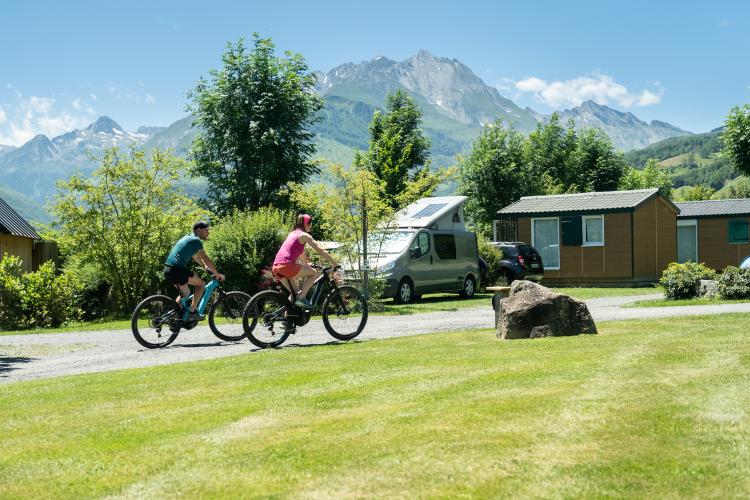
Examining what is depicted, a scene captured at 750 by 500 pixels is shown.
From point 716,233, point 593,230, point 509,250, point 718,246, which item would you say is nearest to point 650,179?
point 716,233

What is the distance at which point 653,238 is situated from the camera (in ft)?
105

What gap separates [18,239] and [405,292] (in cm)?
1263

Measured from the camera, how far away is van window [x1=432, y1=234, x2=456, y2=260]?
23.2 metres

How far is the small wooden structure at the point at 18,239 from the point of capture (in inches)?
1006

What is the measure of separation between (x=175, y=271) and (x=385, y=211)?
29.9 ft

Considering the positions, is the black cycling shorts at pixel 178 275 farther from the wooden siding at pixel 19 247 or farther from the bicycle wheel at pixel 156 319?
the wooden siding at pixel 19 247

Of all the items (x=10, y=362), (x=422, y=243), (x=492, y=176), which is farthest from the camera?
(x=492, y=176)

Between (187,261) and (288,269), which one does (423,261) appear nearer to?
(187,261)

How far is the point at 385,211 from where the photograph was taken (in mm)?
20734

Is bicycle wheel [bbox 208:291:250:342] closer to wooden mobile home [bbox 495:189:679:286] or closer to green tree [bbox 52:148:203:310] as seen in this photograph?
green tree [bbox 52:148:203:310]

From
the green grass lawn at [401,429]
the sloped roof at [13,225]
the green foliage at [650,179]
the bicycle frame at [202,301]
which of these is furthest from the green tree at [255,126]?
the green foliage at [650,179]

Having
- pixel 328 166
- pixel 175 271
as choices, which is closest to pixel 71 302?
pixel 328 166

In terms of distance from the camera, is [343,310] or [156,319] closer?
[343,310]

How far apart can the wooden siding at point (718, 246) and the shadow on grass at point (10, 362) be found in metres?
32.4
